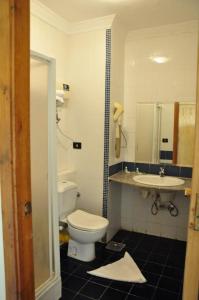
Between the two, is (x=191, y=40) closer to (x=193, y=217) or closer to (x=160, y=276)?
(x=193, y=217)

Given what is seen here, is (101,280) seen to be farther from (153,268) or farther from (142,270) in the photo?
(153,268)

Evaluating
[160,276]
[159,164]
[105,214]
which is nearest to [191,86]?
[159,164]

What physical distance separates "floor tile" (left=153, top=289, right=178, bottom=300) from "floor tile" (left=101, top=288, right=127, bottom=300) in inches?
10.5

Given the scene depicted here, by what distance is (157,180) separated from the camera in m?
2.82

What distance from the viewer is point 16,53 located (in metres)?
1.08

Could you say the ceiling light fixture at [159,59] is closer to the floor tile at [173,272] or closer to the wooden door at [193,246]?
the wooden door at [193,246]

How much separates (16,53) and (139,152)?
219cm

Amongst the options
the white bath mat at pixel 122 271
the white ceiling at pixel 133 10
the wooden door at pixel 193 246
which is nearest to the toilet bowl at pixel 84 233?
the white bath mat at pixel 122 271

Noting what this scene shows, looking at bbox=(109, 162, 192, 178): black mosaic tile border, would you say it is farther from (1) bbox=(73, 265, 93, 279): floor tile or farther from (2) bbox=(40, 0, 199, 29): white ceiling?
(2) bbox=(40, 0, 199, 29): white ceiling

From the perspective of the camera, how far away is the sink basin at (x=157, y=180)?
2.71 m

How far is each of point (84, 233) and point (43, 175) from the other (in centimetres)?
88

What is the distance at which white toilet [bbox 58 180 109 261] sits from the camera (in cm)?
233

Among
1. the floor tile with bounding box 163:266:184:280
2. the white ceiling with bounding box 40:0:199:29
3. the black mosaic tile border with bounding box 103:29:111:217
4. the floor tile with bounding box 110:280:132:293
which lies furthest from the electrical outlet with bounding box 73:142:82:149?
the floor tile with bounding box 163:266:184:280

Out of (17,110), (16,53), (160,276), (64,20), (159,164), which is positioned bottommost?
(160,276)
